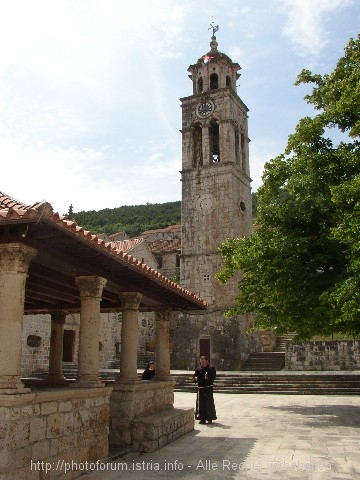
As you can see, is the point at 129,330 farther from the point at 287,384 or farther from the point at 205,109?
the point at 205,109

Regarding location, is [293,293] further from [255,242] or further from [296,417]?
[296,417]

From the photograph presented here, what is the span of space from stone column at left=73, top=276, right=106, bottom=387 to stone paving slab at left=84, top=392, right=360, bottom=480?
132 centimetres

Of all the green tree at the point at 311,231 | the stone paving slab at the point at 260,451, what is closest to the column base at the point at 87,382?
the stone paving slab at the point at 260,451

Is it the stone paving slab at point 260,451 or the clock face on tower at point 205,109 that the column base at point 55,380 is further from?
the clock face on tower at point 205,109

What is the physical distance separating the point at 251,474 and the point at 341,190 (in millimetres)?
5678

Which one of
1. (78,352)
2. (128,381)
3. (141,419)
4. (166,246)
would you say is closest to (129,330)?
(128,381)

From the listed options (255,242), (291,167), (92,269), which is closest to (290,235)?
(255,242)

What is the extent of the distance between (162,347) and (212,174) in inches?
760

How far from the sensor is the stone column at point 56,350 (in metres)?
10.1

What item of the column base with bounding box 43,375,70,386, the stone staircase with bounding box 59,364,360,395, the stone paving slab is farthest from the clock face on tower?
the column base with bounding box 43,375,70,386

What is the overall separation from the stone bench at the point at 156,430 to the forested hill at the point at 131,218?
215 ft

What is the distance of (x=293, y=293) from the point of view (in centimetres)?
1113

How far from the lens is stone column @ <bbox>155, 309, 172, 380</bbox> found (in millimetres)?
10641

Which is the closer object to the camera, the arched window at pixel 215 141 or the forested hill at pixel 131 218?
the arched window at pixel 215 141
